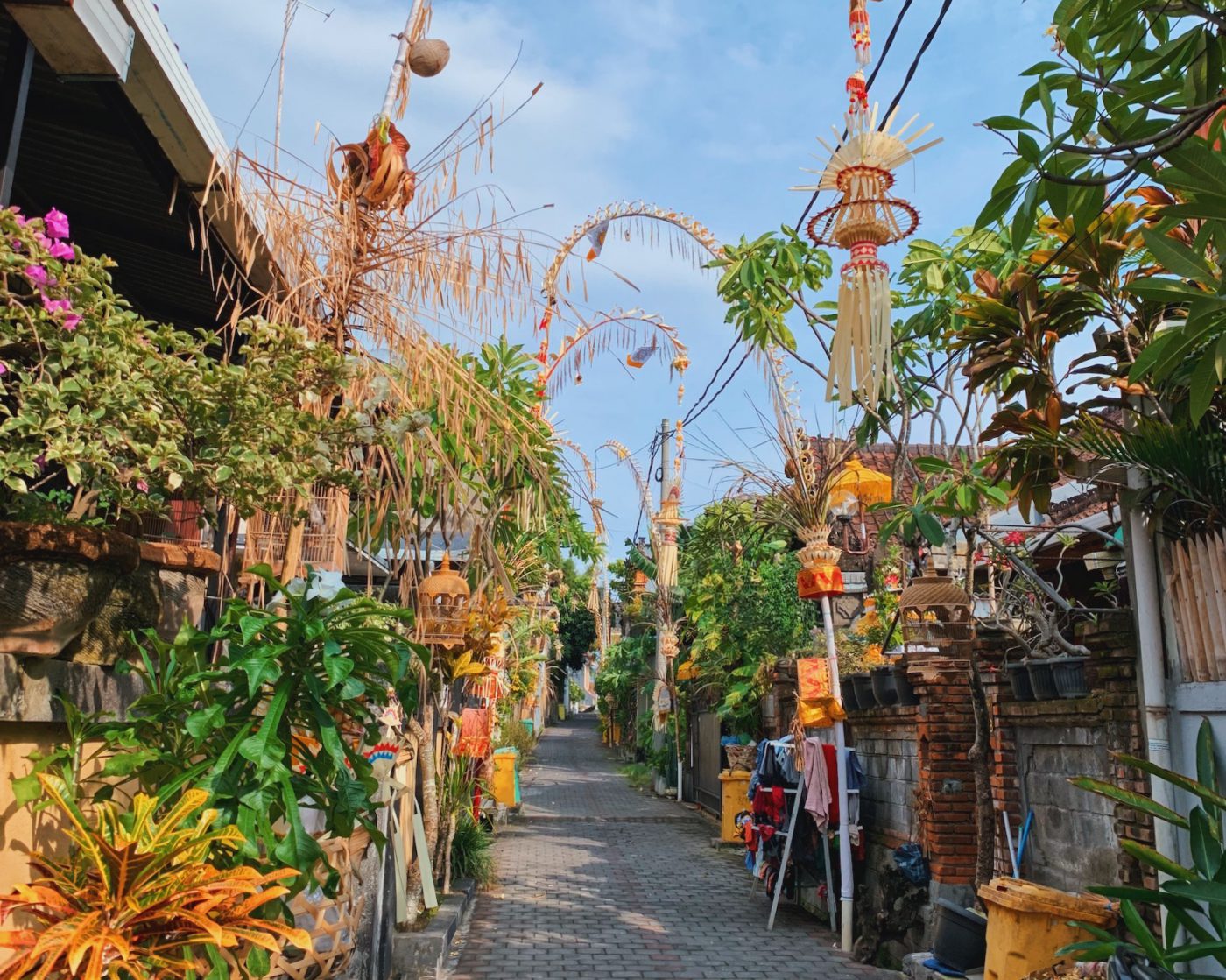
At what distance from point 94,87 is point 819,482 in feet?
19.7

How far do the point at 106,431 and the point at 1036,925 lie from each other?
15.3ft

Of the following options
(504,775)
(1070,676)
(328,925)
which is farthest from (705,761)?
(328,925)

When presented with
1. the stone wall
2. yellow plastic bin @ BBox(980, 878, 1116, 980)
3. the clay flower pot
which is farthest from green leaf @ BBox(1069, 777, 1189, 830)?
the clay flower pot

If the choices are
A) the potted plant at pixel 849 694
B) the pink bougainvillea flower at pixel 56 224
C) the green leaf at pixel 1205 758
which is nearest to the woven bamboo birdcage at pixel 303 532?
the pink bougainvillea flower at pixel 56 224

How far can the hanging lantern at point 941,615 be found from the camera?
21.5 feet

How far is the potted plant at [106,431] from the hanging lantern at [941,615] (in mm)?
4257

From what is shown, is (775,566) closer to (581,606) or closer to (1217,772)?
(1217,772)

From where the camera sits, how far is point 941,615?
6664 millimetres

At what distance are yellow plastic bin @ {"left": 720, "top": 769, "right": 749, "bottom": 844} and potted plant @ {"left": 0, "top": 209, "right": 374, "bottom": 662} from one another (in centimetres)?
1008

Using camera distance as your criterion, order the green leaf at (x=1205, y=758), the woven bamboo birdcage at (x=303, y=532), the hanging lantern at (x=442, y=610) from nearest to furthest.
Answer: the green leaf at (x=1205, y=758)
the woven bamboo birdcage at (x=303, y=532)
the hanging lantern at (x=442, y=610)

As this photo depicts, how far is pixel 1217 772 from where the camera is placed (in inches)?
165

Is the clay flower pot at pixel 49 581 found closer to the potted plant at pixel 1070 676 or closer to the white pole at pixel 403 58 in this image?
the white pole at pixel 403 58

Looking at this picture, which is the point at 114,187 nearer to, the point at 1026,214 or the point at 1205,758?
the point at 1026,214

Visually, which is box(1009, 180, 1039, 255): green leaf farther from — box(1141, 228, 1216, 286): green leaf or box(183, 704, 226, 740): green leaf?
box(183, 704, 226, 740): green leaf
